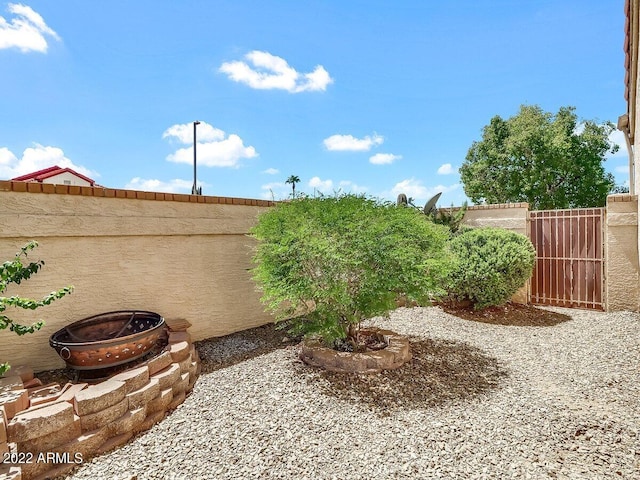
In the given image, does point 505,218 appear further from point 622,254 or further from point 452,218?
point 622,254

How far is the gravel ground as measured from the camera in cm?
233

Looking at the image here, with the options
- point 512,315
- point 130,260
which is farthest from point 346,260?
point 512,315

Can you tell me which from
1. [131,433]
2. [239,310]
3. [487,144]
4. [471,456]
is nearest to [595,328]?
[471,456]

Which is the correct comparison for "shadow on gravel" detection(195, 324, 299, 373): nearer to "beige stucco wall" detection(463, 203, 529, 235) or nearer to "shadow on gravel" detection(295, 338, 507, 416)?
"shadow on gravel" detection(295, 338, 507, 416)

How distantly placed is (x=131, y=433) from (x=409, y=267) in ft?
10.2

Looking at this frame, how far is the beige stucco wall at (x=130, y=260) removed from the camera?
3566mm

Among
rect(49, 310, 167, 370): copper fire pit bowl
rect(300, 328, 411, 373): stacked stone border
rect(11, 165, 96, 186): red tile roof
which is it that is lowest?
rect(300, 328, 411, 373): stacked stone border

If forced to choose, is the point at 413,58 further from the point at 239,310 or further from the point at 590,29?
the point at 239,310

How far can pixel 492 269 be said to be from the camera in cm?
622

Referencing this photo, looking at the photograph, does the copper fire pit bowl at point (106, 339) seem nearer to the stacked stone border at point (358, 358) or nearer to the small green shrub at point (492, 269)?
the stacked stone border at point (358, 358)

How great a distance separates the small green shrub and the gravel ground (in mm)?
1710

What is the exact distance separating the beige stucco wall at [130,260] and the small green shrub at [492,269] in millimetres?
3900

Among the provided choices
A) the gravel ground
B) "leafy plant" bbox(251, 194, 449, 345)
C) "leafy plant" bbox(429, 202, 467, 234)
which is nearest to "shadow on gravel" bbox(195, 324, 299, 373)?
the gravel ground

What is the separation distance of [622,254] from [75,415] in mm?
8450
